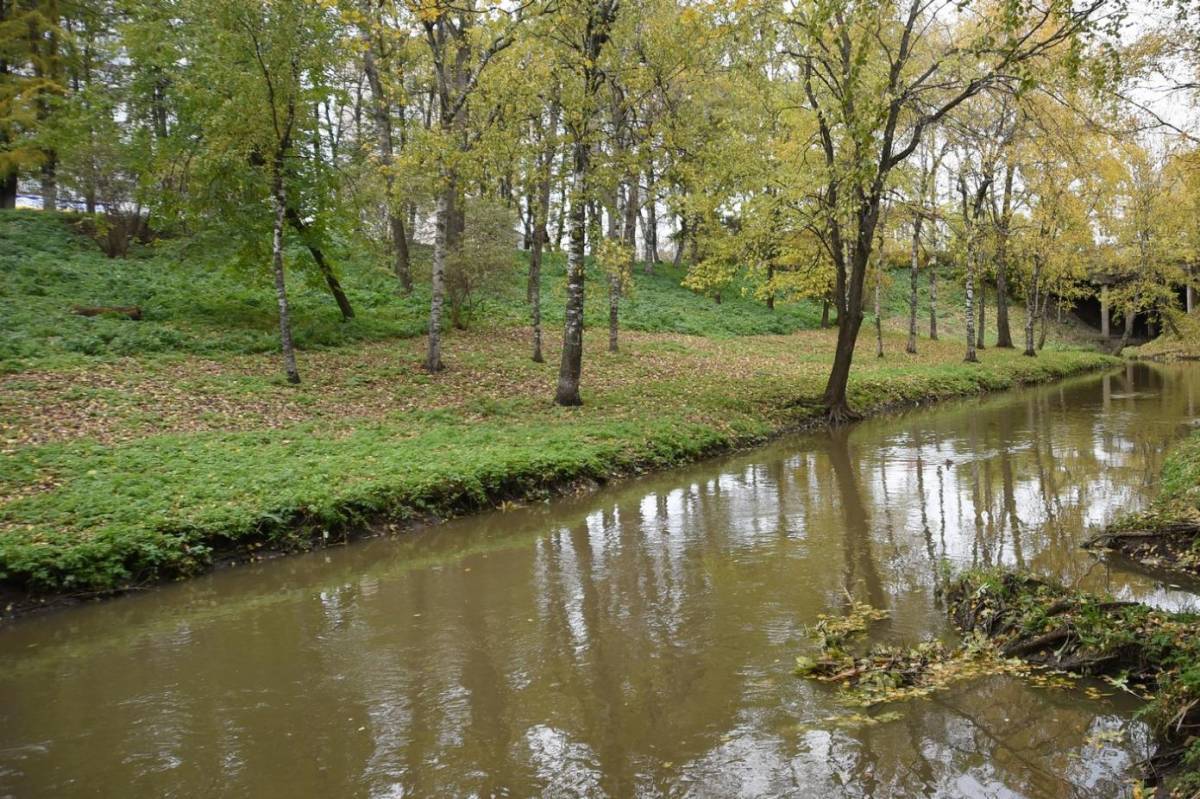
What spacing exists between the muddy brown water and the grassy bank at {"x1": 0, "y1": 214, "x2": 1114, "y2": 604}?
2.21 feet

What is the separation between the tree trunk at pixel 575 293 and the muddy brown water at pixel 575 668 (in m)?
4.98

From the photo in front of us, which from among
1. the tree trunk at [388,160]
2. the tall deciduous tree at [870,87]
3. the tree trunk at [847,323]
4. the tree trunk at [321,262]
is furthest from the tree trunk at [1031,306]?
the tree trunk at [321,262]

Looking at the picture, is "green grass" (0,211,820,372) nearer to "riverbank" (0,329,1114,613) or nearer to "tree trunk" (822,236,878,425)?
"riverbank" (0,329,1114,613)

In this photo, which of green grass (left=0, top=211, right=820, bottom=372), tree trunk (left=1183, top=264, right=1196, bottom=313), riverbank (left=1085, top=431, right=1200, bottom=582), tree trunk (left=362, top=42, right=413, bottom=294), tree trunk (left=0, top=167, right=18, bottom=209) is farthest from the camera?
tree trunk (left=1183, top=264, right=1196, bottom=313)

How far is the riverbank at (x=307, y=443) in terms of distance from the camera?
8.77 meters

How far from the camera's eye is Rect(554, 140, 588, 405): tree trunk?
15692 mm

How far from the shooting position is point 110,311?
18484mm

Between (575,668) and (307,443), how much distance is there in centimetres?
788

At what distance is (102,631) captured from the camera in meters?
7.41

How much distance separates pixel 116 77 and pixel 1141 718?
2961 centimetres

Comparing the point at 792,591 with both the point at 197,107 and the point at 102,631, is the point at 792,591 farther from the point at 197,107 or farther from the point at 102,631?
the point at 197,107

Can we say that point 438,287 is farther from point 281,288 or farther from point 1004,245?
point 1004,245

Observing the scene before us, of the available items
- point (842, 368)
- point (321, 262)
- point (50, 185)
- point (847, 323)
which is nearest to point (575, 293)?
point (847, 323)

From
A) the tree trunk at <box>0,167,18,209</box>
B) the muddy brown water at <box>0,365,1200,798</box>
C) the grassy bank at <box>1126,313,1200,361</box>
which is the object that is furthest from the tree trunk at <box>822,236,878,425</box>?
the tree trunk at <box>0,167,18,209</box>
